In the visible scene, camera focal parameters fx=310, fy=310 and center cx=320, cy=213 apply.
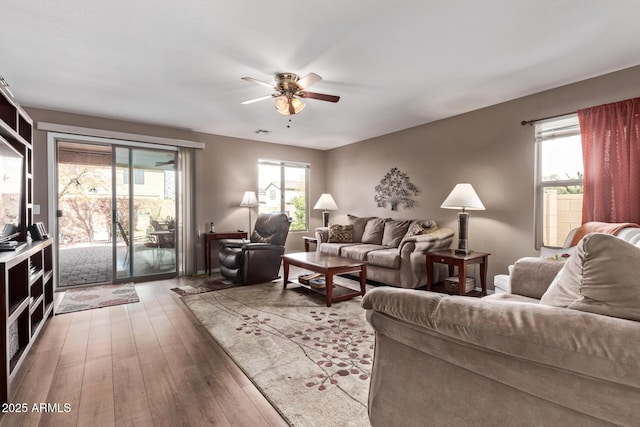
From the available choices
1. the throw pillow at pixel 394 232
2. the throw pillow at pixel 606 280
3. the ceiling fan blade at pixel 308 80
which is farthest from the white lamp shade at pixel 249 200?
the throw pillow at pixel 606 280

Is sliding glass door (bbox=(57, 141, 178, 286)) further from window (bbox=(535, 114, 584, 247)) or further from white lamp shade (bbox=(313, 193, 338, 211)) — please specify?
window (bbox=(535, 114, 584, 247))

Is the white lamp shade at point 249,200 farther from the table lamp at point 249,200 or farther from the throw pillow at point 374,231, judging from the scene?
the throw pillow at point 374,231

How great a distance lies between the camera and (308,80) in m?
2.71

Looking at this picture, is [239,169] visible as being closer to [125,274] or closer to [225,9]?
[125,274]

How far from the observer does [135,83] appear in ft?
10.4

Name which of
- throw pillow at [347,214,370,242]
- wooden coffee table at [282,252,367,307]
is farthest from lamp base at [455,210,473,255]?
throw pillow at [347,214,370,242]

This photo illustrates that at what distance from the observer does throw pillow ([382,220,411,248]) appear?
4695 mm

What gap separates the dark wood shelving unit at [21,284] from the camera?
177 cm

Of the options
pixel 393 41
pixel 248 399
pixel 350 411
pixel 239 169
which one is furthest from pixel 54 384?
pixel 239 169

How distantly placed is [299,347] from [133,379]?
1.12 m

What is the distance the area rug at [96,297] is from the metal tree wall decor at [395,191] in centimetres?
394

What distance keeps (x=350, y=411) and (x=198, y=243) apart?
13.7 feet

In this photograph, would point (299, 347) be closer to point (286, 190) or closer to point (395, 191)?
point (395, 191)

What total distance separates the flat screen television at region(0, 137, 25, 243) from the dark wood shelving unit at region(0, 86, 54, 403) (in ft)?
0.33
